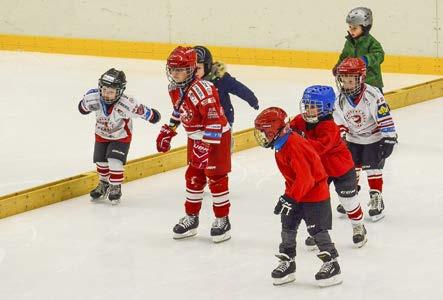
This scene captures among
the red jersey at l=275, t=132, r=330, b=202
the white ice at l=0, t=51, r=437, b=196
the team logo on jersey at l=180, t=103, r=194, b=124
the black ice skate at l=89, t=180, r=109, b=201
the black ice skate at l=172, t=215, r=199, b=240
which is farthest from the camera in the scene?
the white ice at l=0, t=51, r=437, b=196

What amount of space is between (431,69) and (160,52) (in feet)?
11.8

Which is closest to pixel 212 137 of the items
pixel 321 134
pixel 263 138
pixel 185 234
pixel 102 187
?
pixel 185 234

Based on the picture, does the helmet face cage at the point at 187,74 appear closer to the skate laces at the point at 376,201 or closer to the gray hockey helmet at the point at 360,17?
the skate laces at the point at 376,201

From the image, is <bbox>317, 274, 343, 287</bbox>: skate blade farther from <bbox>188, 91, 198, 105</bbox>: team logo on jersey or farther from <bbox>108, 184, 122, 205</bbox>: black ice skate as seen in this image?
<bbox>108, 184, 122, 205</bbox>: black ice skate

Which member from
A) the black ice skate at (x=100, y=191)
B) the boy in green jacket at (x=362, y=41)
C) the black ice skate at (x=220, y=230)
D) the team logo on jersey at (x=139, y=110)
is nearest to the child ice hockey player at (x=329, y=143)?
the black ice skate at (x=220, y=230)

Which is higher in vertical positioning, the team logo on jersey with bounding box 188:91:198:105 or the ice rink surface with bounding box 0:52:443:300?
the team logo on jersey with bounding box 188:91:198:105

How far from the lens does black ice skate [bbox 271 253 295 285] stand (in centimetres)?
584

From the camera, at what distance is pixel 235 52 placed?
541 inches

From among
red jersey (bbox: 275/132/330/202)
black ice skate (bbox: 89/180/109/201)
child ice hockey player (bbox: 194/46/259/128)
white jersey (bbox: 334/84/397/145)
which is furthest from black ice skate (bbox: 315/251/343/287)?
black ice skate (bbox: 89/180/109/201)

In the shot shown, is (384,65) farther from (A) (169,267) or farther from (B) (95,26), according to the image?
(A) (169,267)

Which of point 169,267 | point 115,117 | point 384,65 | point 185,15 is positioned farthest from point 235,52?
point 169,267

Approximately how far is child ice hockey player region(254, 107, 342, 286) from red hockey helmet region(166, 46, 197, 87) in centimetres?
100

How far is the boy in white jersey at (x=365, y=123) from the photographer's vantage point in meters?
6.83

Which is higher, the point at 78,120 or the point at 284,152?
the point at 284,152
